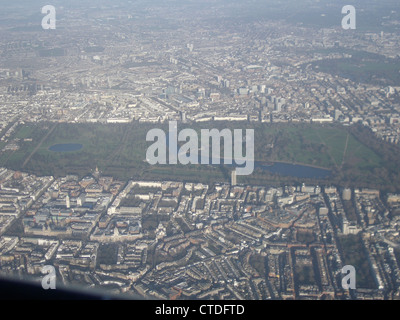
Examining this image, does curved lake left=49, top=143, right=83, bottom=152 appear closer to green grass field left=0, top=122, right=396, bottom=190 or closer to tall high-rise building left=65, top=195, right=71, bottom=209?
green grass field left=0, top=122, right=396, bottom=190

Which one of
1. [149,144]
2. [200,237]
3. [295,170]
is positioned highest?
[149,144]

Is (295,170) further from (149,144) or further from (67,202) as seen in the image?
(67,202)

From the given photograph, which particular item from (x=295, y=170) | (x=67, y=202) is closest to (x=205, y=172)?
(x=295, y=170)

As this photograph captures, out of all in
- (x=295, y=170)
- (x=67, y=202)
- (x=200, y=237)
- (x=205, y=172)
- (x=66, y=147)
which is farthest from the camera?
(x=66, y=147)

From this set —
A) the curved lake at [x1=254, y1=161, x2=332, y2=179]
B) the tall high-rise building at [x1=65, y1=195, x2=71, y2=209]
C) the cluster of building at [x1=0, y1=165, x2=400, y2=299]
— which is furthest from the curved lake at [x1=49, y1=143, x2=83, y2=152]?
the curved lake at [x1=254, y1=161, x2=332, y2=179]

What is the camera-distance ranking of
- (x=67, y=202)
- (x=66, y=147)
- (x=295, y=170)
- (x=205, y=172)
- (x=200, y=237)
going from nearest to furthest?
1. (x=200, y=237)
2. (x=67, y=202)
3. (x=205, y=172)
4. (x=295, y=170)
5. (x=66, y=147)
